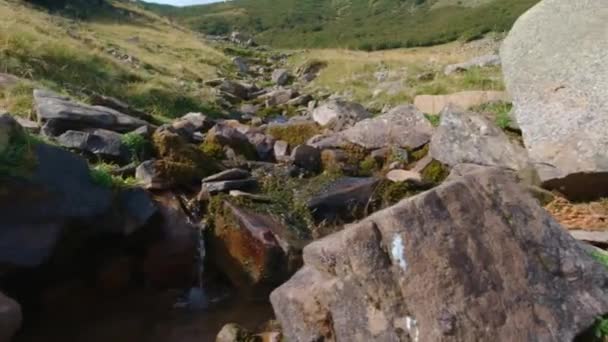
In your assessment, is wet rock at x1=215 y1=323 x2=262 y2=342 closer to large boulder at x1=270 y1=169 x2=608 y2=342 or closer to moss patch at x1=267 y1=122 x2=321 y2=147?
large boulder at x1=270 y1=169 x2=608 y2=342

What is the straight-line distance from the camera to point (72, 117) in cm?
979

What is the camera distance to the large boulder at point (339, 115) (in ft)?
44.3

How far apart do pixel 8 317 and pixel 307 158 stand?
5764mm

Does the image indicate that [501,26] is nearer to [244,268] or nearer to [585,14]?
[585,14]

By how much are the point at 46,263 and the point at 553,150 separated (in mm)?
5710

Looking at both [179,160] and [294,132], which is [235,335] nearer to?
[179,160]

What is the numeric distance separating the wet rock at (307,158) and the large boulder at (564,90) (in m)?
3.09

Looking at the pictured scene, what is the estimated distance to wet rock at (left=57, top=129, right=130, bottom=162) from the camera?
927 centimetres

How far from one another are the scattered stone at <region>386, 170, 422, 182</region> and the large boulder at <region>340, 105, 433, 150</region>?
0.91 m

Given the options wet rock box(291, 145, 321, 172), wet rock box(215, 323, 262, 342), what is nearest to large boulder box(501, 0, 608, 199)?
wet rock box(291, 145, 321, 172)

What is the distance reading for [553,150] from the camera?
318 inches

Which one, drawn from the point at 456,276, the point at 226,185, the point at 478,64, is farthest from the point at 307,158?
the point at 478,64

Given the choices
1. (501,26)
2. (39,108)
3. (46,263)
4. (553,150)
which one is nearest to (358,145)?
(553,150)

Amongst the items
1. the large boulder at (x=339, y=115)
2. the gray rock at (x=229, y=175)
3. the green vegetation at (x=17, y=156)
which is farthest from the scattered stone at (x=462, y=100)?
the green vegetation at (x=17, y=156)
